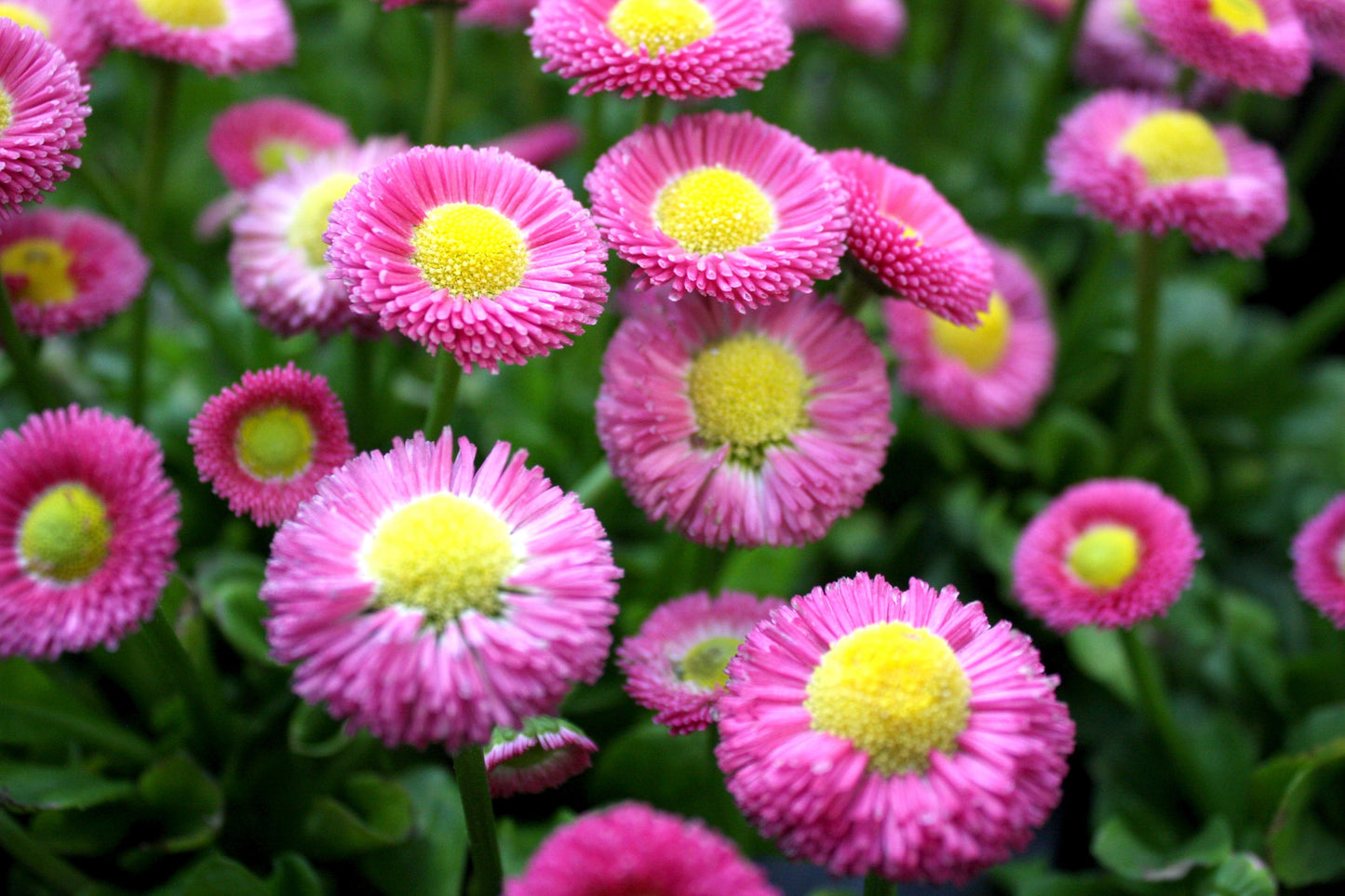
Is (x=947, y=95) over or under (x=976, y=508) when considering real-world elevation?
over

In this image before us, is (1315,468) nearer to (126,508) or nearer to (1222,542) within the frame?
(1222,542)

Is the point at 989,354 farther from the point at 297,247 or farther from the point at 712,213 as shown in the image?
the point at 297,247

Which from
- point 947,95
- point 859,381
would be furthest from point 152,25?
point 947,95

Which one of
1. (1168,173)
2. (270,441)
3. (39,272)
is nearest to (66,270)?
(39,272)

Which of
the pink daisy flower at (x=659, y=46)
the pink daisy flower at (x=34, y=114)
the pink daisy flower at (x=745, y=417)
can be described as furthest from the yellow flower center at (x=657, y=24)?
the pink daisy flower at (x=34, y=114)

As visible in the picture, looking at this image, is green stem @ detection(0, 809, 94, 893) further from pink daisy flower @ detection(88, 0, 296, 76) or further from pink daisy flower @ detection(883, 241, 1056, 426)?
pink daisy flower @ detection(883, 241, 1056, 426)

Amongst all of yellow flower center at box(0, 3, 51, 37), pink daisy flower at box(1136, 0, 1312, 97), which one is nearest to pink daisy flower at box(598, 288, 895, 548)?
pink daisy flower at box(1136, 0, 1312, 97)
